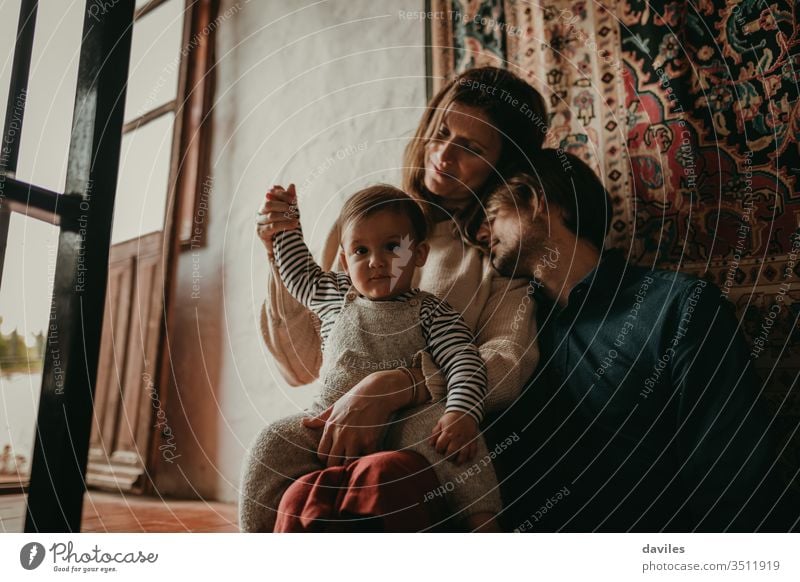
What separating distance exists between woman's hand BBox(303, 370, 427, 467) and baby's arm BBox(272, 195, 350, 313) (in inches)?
3.8

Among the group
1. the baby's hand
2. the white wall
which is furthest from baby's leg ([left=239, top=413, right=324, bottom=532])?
the white wall

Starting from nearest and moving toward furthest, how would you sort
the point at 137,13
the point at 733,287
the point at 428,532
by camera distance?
the point at 428,532
the point at 733,287
the point at 137,13

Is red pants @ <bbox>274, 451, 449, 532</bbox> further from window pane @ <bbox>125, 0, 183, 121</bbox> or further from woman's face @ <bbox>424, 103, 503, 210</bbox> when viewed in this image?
window pane @ <bbox>125, 0, 183, 121</bbox>

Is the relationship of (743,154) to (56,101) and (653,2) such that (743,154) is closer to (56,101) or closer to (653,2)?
(653,2)

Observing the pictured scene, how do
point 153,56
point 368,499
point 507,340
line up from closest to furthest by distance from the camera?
point 368,499 < point 507,340 < point 153,56

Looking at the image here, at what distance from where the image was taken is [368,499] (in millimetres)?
378

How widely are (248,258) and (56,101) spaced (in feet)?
0.90

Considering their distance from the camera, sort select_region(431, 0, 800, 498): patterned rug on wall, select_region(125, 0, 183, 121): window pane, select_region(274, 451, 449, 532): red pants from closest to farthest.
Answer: select_region(274, 451, 449, 532): red pants < select_region(431, 0, 800, 498): patterned rug on wall < select_region(125, 0, 183, 121): window pane

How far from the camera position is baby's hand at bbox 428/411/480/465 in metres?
0.40

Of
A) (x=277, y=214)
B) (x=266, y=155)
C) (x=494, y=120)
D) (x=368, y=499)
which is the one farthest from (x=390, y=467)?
(x=266, y=155)

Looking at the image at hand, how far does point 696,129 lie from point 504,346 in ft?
1.02

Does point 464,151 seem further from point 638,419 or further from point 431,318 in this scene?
point 638,419
